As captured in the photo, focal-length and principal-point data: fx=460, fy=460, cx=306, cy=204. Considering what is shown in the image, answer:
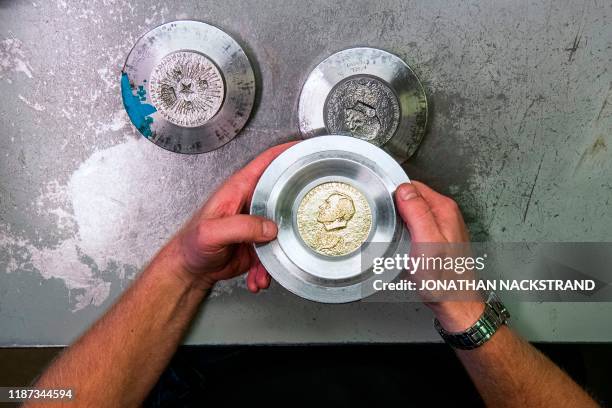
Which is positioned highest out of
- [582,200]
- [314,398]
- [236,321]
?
[582,200]

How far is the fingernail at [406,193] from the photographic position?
842 mm

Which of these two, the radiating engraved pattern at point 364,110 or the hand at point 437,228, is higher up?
the radiating engraved pattern at point 364,110

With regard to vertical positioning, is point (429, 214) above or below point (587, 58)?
below

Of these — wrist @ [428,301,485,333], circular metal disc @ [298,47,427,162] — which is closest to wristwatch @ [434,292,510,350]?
wrist @ [428,301,485,333]

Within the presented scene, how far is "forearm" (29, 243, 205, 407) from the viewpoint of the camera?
953mm

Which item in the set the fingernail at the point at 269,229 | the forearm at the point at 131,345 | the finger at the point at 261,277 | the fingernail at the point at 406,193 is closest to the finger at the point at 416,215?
the fingernail at the point at 406,193

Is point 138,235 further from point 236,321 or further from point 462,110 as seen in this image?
point 462,110

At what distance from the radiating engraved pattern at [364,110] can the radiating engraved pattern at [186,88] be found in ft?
0.90

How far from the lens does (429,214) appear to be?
84cm

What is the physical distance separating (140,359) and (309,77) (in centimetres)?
75

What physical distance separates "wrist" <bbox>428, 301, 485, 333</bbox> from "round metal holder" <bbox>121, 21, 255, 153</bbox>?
0.61 meters

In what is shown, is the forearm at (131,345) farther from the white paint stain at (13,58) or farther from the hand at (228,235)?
the white paint stain at (13,58)

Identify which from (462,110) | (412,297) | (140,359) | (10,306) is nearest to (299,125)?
(462,110)

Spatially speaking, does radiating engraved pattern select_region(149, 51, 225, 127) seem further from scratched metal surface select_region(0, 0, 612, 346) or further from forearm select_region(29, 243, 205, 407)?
forearm select_region(29, 243, 205, 407)
